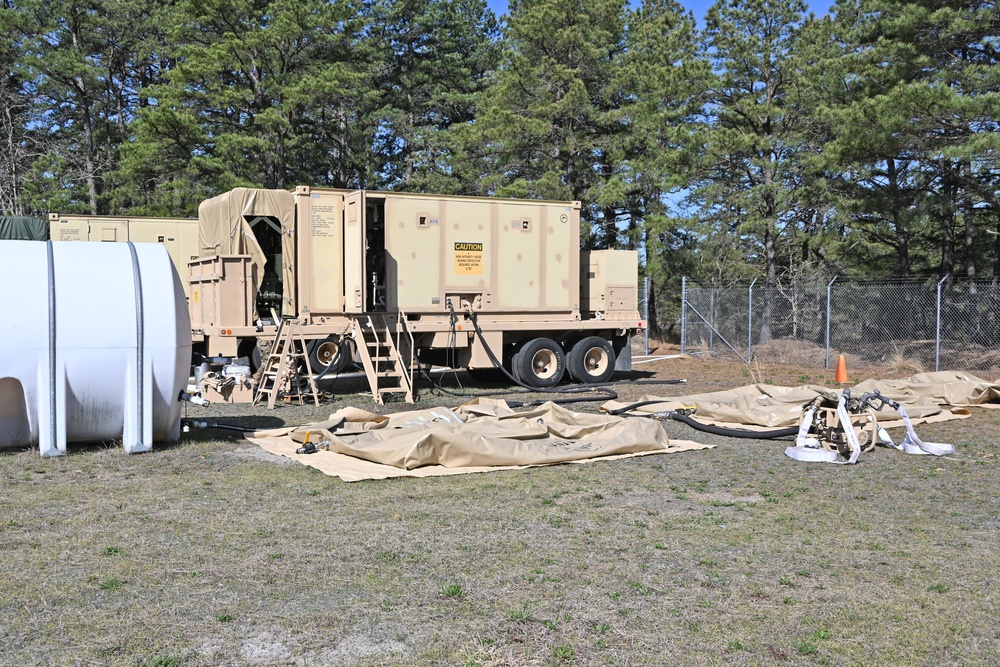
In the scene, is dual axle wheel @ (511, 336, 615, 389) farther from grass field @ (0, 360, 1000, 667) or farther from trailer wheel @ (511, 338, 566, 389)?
grass field @ (0, 360, 1000, 667)

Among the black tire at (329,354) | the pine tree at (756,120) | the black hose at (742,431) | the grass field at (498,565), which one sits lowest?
the grass field at (498,565)

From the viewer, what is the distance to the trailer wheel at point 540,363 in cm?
1698

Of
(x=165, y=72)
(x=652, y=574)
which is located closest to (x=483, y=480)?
(x=652, y=574)

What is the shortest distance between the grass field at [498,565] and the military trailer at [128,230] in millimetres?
11917

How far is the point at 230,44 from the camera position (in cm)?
2714

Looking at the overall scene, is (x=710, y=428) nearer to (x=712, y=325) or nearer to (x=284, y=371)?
(x=284, y=371)

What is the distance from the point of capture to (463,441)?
9.05m

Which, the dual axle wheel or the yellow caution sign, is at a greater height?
the yellow caution sign

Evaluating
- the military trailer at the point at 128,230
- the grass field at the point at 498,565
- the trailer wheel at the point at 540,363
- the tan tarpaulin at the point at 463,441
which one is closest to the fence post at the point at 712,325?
the trailer wheel at the point at 540,363

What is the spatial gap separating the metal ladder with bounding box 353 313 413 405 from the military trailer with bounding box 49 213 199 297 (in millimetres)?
6354

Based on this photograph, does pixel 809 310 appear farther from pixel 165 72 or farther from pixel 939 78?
pixel 165 72

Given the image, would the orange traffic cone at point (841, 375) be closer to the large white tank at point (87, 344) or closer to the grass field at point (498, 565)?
the grass field at point (498, 565)

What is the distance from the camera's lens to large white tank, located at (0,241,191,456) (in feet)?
29.4

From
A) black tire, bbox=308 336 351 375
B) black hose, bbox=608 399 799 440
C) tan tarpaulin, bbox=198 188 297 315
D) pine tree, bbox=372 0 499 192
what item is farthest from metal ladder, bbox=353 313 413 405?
pine tree, bbox=372 0 499 192
